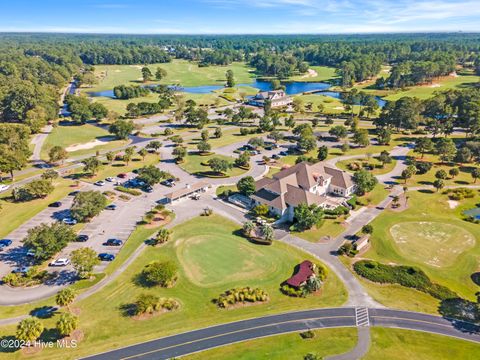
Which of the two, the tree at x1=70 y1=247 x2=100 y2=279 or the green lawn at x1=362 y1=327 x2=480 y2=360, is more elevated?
the tree at x1=70 y1=247 x2=100 y2=279

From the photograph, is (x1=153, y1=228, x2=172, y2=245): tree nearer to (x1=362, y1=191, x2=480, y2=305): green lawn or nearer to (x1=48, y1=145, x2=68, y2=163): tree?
(x1=362, y1=191, x2=480, y2=305): green lawn

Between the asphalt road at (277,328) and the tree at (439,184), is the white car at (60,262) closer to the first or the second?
the asphalt road at (277,328)

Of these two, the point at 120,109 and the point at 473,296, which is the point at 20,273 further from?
the point at 120,109

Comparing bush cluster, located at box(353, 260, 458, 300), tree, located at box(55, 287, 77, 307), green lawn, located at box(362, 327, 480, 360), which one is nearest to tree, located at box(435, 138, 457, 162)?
bush cluster, located at box(353, 260, 458, 300)

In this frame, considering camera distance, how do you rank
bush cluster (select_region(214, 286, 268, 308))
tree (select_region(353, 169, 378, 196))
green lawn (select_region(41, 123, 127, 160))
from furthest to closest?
green lawn (select_region(41, 123, 127, 160))
tree (select_region(353, 169, 378, 196))
bush cluster (select_region(214, 286, 268, 308))

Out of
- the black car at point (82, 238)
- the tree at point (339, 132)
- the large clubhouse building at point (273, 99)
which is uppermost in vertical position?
the large clubhouse building at point (273, 99)

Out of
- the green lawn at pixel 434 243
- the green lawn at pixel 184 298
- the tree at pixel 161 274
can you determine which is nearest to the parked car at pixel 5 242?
the green lawn at pixel 184 298
